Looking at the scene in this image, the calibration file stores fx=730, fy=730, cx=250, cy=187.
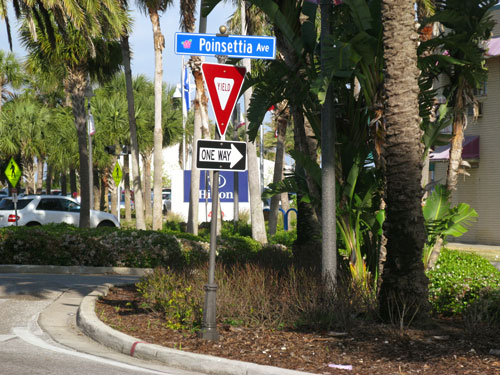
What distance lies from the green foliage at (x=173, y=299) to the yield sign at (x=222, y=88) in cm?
227

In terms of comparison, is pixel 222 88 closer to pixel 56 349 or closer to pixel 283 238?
pixel 56 349

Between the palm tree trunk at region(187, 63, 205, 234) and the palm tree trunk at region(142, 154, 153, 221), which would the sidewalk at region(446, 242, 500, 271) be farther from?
the palm tree trunk at region(142, 154, 153, 221)

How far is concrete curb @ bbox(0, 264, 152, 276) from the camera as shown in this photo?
16922 millimetres

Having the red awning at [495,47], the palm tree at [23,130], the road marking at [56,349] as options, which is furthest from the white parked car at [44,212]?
the palm tree at [23,130]

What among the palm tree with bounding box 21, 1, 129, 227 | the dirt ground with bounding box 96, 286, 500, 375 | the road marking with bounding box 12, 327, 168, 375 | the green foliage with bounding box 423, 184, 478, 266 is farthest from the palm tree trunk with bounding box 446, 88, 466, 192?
the palm tree with bounding box 21, 1, 129, 227

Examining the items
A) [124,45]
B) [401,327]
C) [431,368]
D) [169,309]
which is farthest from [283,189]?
[124,45]

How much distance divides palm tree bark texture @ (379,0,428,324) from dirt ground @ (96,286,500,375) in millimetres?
450

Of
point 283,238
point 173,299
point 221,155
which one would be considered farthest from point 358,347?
point 283,238

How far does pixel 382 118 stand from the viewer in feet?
32.9

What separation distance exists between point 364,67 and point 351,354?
4.42 metres

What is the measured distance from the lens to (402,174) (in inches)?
348

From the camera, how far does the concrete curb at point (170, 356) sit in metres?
6.94

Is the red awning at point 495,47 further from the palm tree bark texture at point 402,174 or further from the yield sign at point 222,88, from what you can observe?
the yield sign at point 222,88

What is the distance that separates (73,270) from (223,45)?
990 cm
